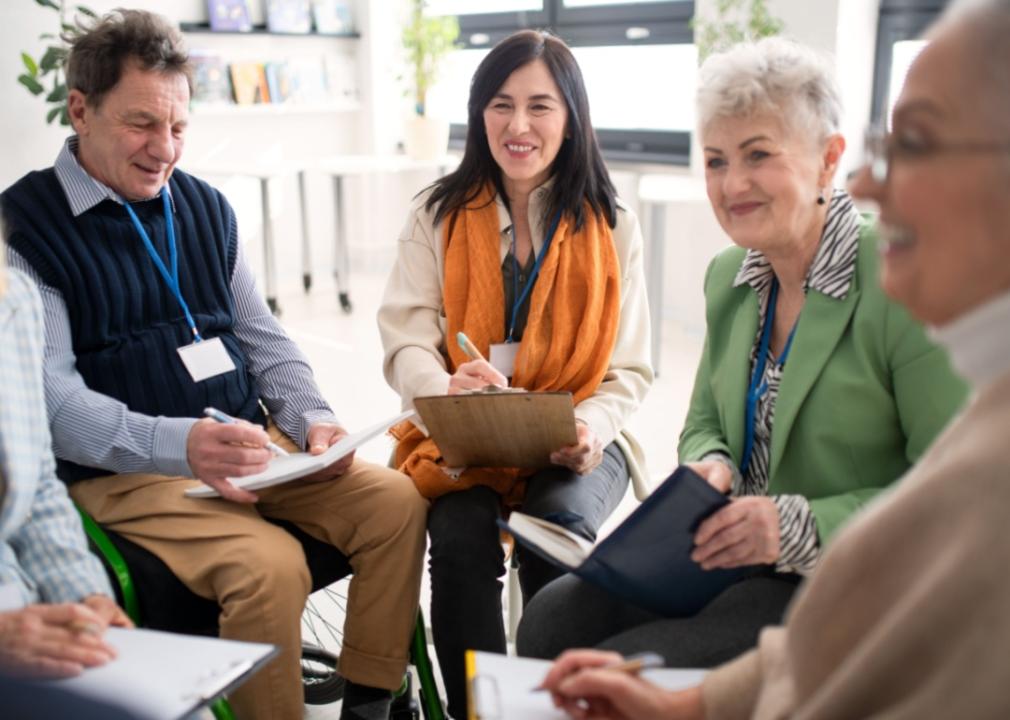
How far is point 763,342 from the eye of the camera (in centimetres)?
166

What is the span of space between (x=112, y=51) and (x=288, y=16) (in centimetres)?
494

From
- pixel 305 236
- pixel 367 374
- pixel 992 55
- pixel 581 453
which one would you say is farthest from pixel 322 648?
pixel 305 236

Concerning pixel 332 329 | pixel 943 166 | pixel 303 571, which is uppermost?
pixel 943 166

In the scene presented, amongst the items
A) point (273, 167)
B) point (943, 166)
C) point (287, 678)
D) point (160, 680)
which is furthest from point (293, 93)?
point (943, 166)

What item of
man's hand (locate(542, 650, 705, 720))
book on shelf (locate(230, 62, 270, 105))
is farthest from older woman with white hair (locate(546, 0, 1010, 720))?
book on shelf (locate(230, 62, 270, 105))

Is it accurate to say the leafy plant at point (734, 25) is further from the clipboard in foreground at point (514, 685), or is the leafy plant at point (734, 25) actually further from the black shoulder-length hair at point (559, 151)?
the clipboard in foreground at point (514, 685)

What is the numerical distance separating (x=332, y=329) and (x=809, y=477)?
4371mm

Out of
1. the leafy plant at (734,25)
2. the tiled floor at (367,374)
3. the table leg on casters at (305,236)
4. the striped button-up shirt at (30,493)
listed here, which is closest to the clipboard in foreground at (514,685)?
the striped button-up shirt at (30,493)

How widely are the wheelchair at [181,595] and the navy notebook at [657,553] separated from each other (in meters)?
0.55

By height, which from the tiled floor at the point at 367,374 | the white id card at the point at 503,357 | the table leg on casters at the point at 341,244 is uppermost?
the white id card at the point at 503,357

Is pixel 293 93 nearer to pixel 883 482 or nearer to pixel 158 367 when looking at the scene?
pixel 158 367

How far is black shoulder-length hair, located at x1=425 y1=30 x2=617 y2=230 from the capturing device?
2252 mm

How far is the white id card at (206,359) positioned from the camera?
194cm

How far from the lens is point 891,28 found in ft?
15.5
